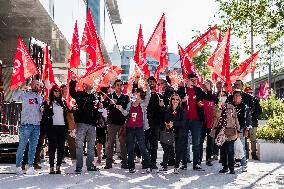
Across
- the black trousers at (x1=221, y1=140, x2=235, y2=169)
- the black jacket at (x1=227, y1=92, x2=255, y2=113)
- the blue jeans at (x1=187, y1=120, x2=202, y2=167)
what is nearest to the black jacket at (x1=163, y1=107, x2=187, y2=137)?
the blue jeans at (x1=187, y1=120, x2=202, y2=167)

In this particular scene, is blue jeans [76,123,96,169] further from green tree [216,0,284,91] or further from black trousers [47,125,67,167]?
green tree [216,0,284,91]

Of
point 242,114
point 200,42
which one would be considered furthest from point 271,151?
point 200,42

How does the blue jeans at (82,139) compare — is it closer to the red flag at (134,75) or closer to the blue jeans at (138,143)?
the blue jeans at (138,143)

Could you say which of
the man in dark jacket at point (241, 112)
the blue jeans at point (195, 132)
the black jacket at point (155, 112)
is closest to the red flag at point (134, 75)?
the black jacket at point (155, 112)

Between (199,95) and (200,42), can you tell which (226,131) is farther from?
(200,42)

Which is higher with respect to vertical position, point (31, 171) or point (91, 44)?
point (91, 44)

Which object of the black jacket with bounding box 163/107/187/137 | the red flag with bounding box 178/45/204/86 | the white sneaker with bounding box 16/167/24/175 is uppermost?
the red flag with bounding box 178/45/204/86

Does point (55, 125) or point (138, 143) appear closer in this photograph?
point (55, 125)

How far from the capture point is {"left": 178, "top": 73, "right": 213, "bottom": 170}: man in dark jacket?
33.6 ft

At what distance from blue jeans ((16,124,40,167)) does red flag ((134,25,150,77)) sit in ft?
10.6

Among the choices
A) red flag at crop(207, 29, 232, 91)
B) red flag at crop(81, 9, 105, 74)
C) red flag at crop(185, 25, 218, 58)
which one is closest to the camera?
red flag at crop(207, 29, 232, 91)

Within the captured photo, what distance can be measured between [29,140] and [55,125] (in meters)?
0.62

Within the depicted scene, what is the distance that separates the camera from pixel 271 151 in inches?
500

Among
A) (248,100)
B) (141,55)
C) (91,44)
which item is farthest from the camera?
(141,55)
